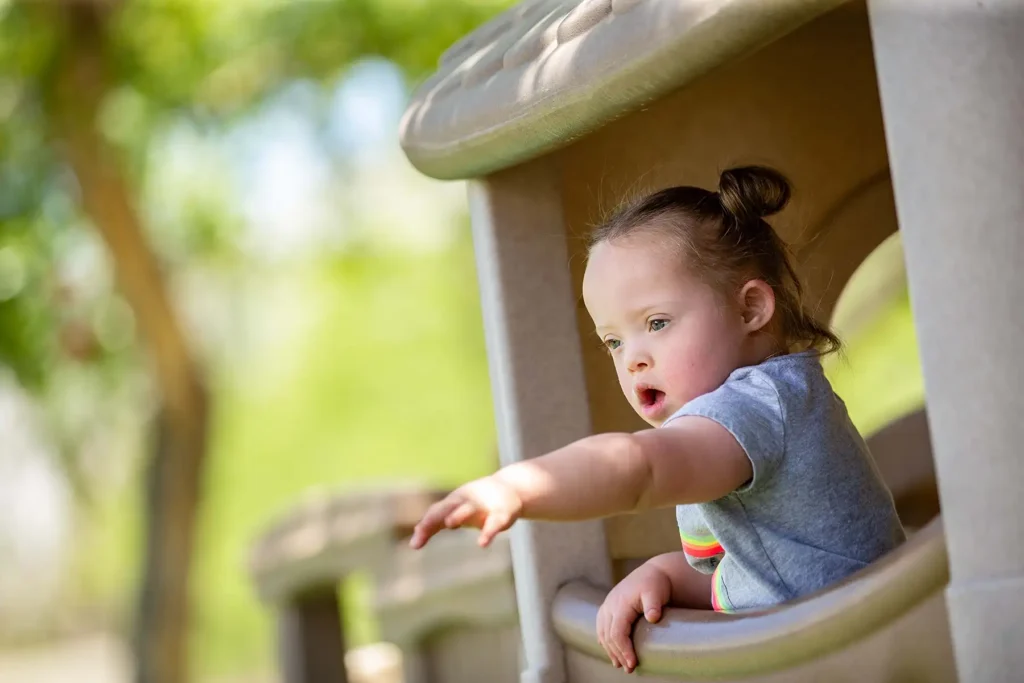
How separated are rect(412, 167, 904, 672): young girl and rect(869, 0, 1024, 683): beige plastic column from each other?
0.81 ft

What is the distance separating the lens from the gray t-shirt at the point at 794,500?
142 centimetres

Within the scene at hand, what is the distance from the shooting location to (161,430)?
750cm

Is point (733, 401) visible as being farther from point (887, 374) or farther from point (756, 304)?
point (887, 374)

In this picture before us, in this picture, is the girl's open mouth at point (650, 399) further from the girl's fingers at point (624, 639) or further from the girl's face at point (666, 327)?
the girl's fingers at point (624, 639)

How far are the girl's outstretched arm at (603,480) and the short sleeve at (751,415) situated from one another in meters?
0.02

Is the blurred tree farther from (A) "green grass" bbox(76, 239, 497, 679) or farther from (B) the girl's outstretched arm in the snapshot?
(A) "green grass" bbox(76, 239, 497, 679)

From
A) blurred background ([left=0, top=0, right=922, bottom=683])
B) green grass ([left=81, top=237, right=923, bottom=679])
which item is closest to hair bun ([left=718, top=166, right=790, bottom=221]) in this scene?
blurred background ([left=0, top=0, right=922, bottom=683])

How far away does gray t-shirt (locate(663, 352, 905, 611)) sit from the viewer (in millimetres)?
1417

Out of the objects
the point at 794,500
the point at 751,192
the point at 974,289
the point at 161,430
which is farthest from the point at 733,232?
the point at 161,430

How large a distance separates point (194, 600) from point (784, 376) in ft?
22.7

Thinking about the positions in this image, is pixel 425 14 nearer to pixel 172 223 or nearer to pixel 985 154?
pixel 172 223

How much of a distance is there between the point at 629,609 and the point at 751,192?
566 millimetres

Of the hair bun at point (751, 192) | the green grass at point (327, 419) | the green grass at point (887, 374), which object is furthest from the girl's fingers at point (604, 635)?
the green grass at point (327, 419)

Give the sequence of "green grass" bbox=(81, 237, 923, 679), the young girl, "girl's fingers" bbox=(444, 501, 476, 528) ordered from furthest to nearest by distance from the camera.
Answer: "green grass" bbox=(81, 237, 923, 679)
the young girl
"girl's fingers" bbox=(444, 501, 476, 528)
